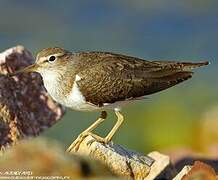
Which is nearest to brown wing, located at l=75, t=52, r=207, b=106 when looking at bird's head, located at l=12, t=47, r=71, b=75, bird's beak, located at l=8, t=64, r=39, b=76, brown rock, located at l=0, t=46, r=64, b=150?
bird's head, located at l=12, t=47, r=71, b=75

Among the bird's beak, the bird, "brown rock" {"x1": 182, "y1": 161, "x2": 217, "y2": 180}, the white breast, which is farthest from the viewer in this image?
the bird's beak

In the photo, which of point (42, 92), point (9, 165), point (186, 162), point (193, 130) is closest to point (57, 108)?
point (42, 92)

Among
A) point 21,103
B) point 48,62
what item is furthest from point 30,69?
point 21,103

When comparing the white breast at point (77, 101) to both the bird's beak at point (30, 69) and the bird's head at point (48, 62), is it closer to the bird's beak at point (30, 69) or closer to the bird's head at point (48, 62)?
the bird's head at point (48, 62)

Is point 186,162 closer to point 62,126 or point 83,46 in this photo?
point 62,126

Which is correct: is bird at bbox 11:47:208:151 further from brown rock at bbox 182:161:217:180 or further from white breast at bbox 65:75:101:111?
brown rock at bbox 182:161:217:180

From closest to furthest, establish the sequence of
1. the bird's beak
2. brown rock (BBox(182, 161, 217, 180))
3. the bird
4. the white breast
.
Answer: brown rock (BBox(182, 161, 217, 180)) → the white breast → the bird → the bird's beak

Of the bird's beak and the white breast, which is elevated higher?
the bird's beak

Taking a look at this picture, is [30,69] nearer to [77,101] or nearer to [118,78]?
[77,101]
